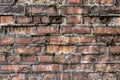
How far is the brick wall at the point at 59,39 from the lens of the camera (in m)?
2.41

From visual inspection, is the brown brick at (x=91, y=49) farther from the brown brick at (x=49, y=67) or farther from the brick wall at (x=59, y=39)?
the brown brick at (x=49, y=67)

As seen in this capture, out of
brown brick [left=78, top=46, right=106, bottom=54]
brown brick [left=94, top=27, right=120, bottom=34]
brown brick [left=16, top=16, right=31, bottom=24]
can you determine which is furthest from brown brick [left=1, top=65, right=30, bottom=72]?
brown brick [left=94, top=27, right=120, bottom=34]

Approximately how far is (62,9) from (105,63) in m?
0.67

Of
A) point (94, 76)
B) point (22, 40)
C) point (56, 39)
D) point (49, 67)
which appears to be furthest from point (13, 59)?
point (94, 76)

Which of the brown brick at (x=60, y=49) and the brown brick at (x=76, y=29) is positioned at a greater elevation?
the brown brick at (x=76, y=29)

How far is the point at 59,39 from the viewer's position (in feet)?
7.97

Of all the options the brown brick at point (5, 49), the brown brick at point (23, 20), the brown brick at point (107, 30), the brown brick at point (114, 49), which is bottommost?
the brown brick at point (114, 49)

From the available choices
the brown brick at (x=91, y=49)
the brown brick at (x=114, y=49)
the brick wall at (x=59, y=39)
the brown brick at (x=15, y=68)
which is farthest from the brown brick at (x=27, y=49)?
the brown brick at (x=114, y=49)

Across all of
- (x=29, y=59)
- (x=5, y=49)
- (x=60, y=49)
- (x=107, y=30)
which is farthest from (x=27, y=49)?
(x=107, y=30)

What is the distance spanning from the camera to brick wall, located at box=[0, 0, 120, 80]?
7.89ft

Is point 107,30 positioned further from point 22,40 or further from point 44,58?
point 22,40

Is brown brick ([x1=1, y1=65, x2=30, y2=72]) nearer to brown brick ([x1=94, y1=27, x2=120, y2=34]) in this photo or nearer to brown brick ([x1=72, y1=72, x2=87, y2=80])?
brown brick ([x1=72, y1=72, x2=87, y2=80])

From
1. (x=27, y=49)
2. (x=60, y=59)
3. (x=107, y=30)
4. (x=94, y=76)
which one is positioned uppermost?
(x=107, y=30)

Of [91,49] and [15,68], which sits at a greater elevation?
[91,49]
